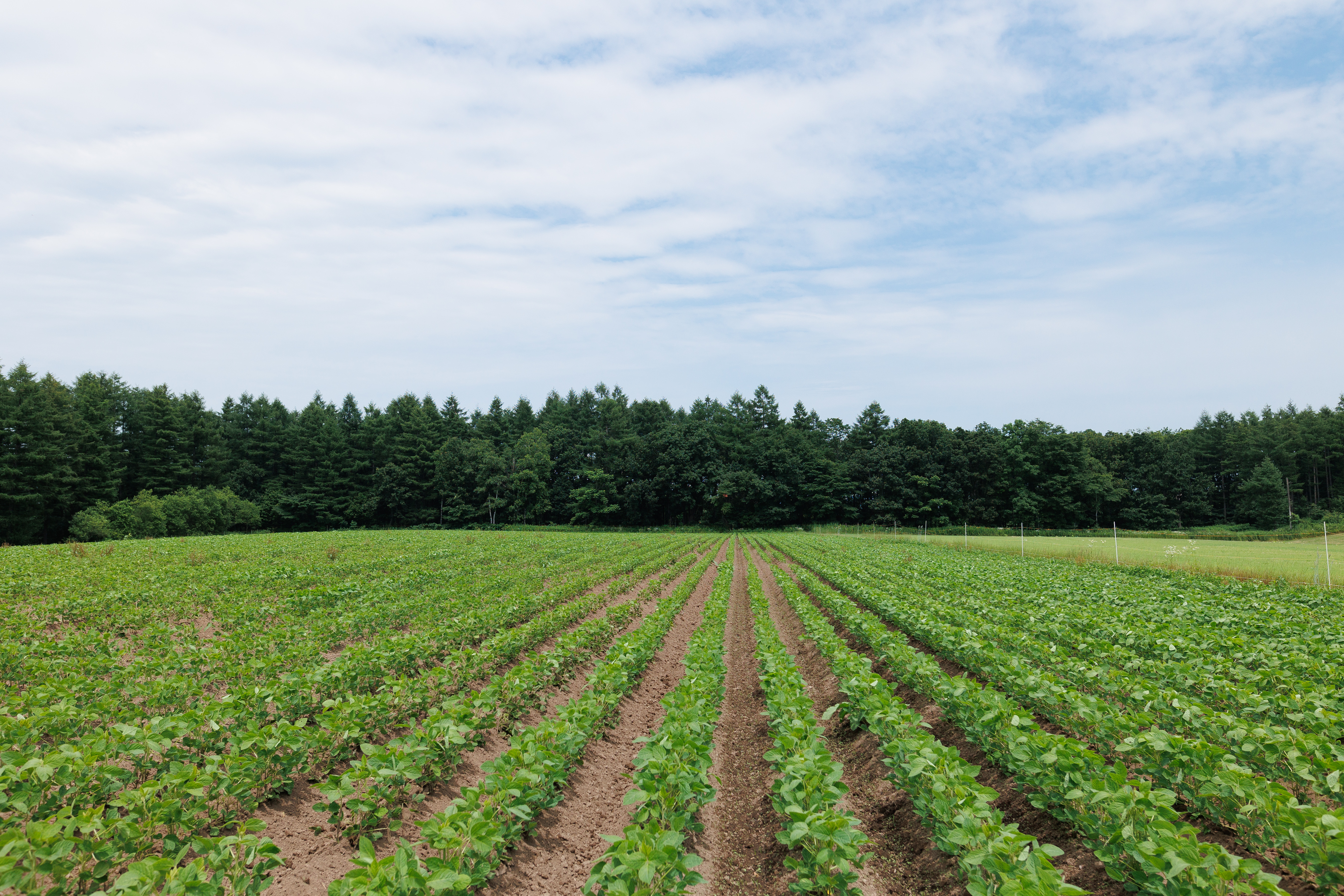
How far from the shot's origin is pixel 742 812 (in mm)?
6121

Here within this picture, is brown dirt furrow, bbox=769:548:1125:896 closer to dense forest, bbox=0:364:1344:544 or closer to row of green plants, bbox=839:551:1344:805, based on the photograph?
row of green plants, bbox=839:551:1344:805

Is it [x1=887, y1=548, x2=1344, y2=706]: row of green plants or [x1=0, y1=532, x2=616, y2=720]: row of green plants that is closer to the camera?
[x1=0, y1=532, x2=616, y2=720]: row of green plants

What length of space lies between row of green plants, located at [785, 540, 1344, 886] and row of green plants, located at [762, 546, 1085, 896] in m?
1.20

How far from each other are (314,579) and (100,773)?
47.6ft

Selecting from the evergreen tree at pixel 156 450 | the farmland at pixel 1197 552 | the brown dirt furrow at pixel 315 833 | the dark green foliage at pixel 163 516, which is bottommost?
the farmland at pixel 1197 552

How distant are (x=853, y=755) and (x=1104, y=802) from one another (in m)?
3.82

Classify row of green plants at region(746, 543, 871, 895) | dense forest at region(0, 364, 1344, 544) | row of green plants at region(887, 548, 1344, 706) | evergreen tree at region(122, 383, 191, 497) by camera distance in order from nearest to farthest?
row of green plants at region(746, 543, 871, 895) → row of green plants at region(887, 548, 1344, 706) → evergreen tree at region(122, 383, 191, 497) → dense forest at region(0, 364, 1344, 544)

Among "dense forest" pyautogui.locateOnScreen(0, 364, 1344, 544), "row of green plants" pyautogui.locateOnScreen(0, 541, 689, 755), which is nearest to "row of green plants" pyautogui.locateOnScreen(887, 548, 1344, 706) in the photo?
"row of green plants" pyautogui.locateOnScreen(0, 541, 689, 755)

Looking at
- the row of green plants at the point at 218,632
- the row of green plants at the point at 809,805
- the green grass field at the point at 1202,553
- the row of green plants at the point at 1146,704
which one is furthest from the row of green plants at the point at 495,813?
the green grass field at the point at 1202,553

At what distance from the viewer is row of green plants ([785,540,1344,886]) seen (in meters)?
3.50

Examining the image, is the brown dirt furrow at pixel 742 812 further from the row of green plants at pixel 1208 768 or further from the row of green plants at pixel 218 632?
the row of green plants at pixel 218 632

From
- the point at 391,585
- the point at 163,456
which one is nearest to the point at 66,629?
the point at 391,585

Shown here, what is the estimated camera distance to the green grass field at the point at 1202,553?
18672 mm

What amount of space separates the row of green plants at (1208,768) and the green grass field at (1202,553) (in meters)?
16.3
